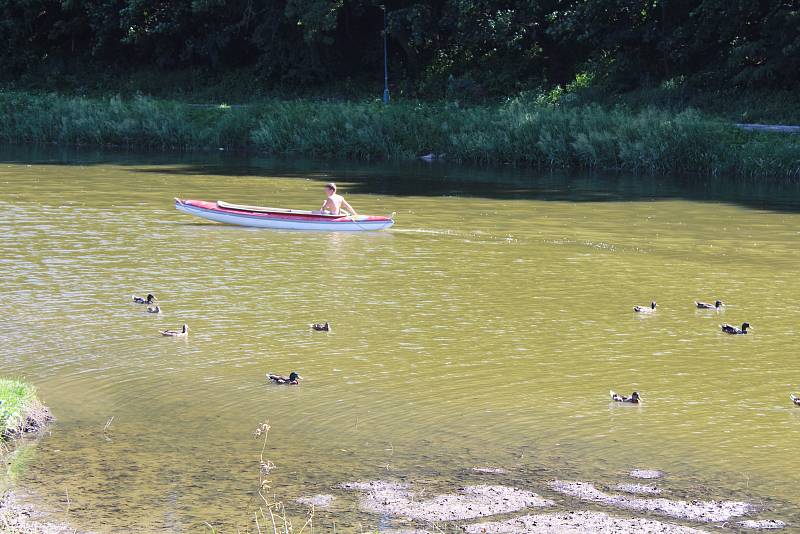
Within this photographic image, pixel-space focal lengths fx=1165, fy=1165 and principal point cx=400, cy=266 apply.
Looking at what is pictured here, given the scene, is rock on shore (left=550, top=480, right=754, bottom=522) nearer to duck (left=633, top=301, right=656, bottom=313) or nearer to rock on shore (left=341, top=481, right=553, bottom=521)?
rock on shore (left=341, top=481, right=553, bottom=521)

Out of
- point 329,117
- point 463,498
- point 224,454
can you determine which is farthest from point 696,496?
point 329,117

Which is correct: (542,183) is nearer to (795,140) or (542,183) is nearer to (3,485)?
(795,140)

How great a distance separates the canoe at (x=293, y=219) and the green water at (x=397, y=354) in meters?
0.28

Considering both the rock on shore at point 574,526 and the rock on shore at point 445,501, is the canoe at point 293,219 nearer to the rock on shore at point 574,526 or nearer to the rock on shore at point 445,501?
the rock on shore at point 445,501

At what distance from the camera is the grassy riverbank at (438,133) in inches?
1602

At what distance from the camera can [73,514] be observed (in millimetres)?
10289

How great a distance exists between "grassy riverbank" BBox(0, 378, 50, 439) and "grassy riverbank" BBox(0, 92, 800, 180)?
31169mm

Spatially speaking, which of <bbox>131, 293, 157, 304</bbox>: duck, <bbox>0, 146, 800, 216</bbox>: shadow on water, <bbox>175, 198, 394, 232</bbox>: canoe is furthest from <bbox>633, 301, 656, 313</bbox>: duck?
<bbox>0, 146, 800, 216</bbox>: shadow on water

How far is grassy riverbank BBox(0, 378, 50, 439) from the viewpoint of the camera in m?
12.1

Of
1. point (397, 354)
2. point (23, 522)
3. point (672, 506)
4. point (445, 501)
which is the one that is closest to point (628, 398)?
point (672, 506)

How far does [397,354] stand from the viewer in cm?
1639

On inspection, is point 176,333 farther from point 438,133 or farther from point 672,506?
point 438,133


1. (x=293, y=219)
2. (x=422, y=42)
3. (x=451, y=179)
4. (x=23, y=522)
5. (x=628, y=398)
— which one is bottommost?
(x=23, y=522)

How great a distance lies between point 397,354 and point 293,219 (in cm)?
1212
